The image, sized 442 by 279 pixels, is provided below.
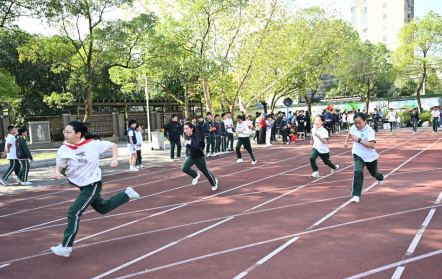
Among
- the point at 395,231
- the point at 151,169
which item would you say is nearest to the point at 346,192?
the point at 395,231

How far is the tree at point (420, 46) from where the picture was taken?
105ft

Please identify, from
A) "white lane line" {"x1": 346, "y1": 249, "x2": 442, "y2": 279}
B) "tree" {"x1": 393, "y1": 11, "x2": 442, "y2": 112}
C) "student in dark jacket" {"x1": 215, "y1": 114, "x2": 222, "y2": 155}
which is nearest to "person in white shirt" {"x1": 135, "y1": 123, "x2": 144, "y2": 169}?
"student in dark jacket" {"x1": 215, "y1": 114, "x2": 222, "y2": 155}

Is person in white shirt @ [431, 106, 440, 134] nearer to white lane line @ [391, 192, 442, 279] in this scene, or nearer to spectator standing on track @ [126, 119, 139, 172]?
spectator standing on track @ [126, 119, 139, 172]

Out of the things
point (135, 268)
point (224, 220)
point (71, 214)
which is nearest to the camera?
point (135, 268)

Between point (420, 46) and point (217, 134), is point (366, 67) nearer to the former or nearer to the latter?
point (420, 46)

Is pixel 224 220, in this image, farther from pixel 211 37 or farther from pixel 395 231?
pixel 211 37

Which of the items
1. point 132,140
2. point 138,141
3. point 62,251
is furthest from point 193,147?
point 138,141

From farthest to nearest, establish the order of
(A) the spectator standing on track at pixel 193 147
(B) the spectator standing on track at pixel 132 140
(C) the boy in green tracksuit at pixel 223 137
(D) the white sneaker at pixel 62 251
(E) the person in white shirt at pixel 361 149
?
(C) the boy in green tracksuit at pixel 223 137 < (B) the spectator standing on track at pixel 132 140 < (A) the spectator standing on track at pixel 193 147 < (E) the person in white shirt at pixel 361 149 < (D) the white sneaker at pixel 62 251

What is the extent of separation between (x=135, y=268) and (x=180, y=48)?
1652 centimetres

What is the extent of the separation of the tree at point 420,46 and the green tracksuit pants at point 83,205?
3389cm

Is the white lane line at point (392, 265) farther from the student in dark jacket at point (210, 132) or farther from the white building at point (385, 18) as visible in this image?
the white building at point (385, 18)

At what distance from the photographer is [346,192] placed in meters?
7.70

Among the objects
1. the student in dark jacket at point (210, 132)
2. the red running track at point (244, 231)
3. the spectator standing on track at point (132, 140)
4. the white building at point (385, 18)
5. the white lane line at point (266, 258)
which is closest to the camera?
the white lane line at point (266, 258)

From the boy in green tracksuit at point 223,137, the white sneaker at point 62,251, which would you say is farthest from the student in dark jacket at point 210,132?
the white sneaker at point 62,251
